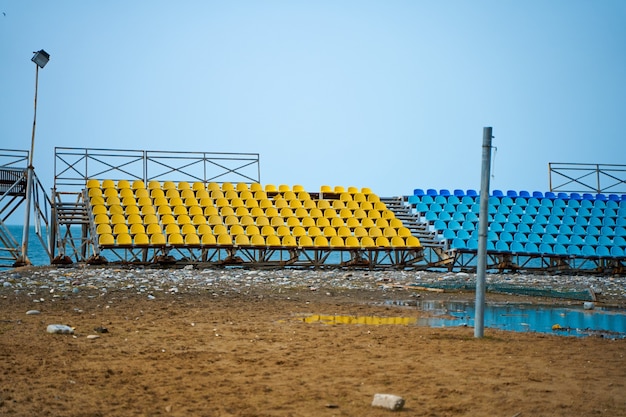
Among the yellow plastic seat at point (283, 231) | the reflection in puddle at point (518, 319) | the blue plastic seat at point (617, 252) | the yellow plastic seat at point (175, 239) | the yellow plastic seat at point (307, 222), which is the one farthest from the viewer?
the blue plastic seat at point (617, 252)

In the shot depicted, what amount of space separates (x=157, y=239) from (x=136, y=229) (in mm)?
1005

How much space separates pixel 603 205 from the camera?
102 feet

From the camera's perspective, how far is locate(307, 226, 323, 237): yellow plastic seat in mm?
25812

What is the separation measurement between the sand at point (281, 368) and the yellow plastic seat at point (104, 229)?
1250 centimetres

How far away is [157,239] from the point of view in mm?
23781

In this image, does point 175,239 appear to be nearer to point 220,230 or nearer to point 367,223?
point 220,230

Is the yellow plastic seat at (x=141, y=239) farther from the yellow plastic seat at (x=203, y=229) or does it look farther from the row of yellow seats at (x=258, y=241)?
the yellow plastic seat at (x=203, y=229)

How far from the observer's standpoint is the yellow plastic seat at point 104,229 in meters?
23.8

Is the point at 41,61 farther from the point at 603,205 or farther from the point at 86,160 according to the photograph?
the point at 603,205

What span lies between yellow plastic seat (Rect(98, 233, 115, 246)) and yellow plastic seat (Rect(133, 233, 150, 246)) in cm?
71

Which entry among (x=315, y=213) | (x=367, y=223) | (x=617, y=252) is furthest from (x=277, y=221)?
(x=617, y=252)

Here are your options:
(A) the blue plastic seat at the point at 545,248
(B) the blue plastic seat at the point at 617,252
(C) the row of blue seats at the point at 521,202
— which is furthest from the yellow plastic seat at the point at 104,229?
(B) the blue plastic seat at the point at 617,252

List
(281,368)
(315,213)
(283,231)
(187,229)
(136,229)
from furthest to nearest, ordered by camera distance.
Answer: (315,213), (283,231), (187,229), (136,229), (281,368)

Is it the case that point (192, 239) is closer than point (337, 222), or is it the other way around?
point (192, 239)
